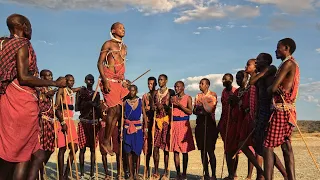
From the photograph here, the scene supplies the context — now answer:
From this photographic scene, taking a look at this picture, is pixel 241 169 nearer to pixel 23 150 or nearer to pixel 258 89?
pixel 258 89

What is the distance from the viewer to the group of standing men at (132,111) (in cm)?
589

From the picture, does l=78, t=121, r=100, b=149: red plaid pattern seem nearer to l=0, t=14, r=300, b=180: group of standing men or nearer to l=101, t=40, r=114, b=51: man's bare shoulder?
l=0, t=14, r=300, b=180: group of standing men

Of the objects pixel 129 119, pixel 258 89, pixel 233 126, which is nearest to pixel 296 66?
pixel 258 89

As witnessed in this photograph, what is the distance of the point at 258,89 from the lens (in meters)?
8.28

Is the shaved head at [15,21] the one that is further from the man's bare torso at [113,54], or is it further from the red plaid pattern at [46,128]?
the man's bare torso at [113,54]

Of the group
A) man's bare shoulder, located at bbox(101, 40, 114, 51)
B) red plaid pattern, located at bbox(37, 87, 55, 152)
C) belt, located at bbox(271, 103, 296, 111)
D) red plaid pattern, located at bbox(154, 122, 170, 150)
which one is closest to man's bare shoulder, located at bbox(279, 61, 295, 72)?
belt, located at bbox(271, 103, 296, 111)

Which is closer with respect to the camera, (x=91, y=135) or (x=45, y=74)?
(x=45, y=74)

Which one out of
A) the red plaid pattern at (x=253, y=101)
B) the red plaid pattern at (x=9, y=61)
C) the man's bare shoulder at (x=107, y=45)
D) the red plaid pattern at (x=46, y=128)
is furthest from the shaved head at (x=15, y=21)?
the red plaid pattern at (x=253, y=101)

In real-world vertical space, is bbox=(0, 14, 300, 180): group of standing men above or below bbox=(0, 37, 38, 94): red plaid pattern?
below

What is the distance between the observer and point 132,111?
11219mm

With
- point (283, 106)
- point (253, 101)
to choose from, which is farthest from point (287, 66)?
point (253, 101)

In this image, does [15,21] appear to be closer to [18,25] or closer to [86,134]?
[18,25]

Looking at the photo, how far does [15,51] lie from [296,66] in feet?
15.2

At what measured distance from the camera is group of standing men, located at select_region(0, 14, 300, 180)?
589 cm
